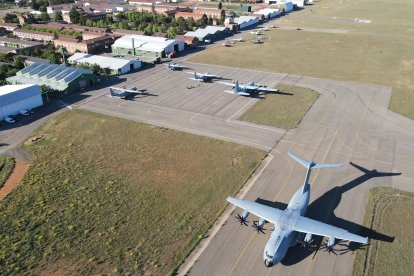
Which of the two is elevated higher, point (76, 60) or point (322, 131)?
point (76, 60)

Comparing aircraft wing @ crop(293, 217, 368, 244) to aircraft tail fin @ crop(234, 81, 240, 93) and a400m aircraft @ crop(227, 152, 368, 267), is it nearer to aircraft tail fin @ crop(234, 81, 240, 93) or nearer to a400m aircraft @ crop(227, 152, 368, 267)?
a400m aircraft @ crop(227, 152, 368, 267)

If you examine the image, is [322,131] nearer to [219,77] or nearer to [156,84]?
[219,77]

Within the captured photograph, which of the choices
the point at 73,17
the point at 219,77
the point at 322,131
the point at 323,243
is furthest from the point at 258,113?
the point at 73,17

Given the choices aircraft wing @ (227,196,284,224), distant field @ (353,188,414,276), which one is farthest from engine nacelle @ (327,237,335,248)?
aircraft wing @ (227,196,284,224)

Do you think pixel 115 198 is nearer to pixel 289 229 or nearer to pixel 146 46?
pixel 289 229

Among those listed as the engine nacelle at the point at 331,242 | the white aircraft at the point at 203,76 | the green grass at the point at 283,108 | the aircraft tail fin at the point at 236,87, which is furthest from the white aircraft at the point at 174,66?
the engine nacelle at the point at 331,242
